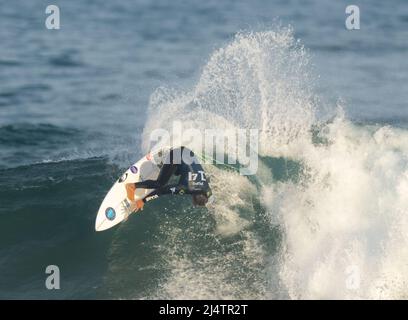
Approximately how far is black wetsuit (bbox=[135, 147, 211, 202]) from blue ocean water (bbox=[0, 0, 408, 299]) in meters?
1.14

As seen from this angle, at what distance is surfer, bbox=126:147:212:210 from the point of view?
58.7ft

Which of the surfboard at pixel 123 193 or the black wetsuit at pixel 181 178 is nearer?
the black wetsuit at pixel 181 178

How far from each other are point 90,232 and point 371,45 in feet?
78.2

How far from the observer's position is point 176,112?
2228 cm

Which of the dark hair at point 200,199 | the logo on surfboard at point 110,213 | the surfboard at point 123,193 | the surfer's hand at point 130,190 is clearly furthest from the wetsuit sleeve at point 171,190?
the logo on surfboard at point 110,213

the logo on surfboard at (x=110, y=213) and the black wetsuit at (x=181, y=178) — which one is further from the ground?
the black wetsuit at (x=181, y=178)

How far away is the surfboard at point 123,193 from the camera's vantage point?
18.5 meters

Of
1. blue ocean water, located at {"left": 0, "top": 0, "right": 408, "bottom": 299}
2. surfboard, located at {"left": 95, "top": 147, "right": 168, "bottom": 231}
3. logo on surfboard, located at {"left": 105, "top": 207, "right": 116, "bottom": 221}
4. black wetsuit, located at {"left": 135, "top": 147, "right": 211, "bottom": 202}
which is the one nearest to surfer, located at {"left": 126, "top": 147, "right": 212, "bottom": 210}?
black wetsuit, located at {"left": 135, "top": 147, "right": 211, "bottom": 202}

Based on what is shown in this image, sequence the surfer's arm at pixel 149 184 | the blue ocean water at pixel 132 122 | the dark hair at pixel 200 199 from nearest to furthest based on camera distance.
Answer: the blue ocean water at pixel 132 122 → the dark hair at pixel 200 199 → the surfer's arm at pixel 149 184

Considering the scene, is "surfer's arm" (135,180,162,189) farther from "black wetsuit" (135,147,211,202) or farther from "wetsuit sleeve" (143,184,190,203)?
"wetsuit sleeve" (143,184,190,203)

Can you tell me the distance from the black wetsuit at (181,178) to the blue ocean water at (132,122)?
1144 millimetres

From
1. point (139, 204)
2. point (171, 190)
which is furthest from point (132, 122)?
point (171, 190)

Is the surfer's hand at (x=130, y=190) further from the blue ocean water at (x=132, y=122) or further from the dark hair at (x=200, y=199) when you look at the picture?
the dark hair at (x=200, y=199)

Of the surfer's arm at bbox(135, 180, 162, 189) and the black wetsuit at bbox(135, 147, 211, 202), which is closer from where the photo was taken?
the black wetsuit at bbox(135, 147, 211, 202)
